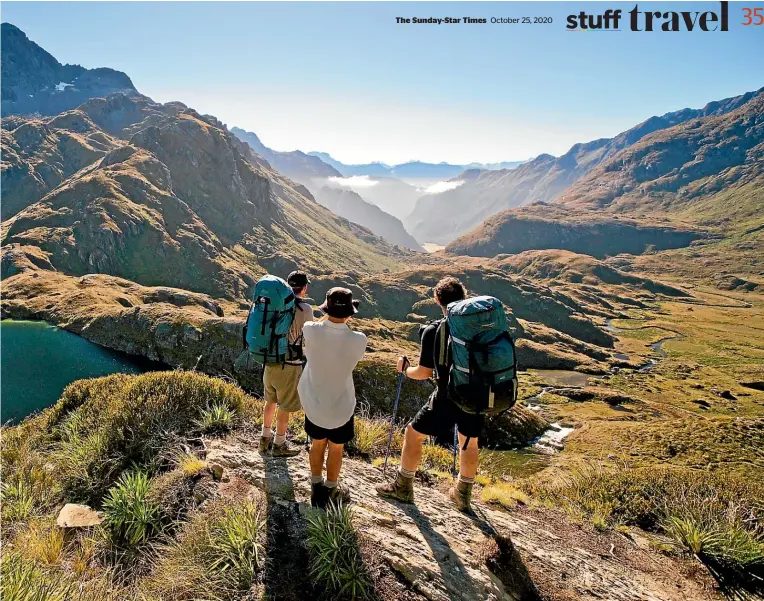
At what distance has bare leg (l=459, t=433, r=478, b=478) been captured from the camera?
6.79m

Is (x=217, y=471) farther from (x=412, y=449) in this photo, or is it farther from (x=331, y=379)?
(x=412, y=449)

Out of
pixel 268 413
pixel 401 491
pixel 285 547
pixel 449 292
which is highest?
pixel 449 292

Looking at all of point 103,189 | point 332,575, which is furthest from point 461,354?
point 103,189

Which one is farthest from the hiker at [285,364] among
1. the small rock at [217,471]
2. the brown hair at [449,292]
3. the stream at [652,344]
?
the stream at [652,344]

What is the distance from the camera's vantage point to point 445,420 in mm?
6570

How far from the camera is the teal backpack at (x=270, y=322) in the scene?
7363mm

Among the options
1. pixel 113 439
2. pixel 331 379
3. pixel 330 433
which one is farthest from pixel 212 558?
pixel 113 439

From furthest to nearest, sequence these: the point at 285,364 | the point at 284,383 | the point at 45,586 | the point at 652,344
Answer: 1. the point at 652,344
2. the point at 284,383
3. the point at 285,364
4. the point at 45,586

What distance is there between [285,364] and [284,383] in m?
0.42

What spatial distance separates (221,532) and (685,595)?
6.88 metres

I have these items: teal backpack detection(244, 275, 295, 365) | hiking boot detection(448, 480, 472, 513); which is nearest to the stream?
hiking boot detection(448, 480, 472, 513)

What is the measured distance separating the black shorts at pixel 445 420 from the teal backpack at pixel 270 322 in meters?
2.92

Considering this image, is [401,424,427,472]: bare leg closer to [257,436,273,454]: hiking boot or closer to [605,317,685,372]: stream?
[257,436,273,454]: hiking boot

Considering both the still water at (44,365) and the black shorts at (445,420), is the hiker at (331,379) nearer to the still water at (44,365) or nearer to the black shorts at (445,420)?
the black shorts at (445,420)
